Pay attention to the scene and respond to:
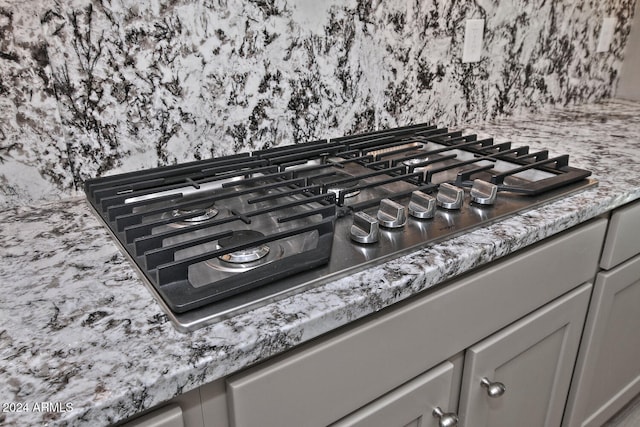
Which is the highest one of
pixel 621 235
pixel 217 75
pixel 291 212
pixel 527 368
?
pixel 217 75

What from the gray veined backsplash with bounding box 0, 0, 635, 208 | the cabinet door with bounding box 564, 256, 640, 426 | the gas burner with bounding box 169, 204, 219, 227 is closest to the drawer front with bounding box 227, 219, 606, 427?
the cabinet door with bounding box 564, 256, 640, 426

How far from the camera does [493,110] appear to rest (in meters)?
1.62

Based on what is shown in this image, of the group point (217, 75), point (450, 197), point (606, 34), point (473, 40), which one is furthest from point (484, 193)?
point (606, 34)

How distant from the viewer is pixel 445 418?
773mm

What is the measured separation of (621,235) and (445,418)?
22.4 inches

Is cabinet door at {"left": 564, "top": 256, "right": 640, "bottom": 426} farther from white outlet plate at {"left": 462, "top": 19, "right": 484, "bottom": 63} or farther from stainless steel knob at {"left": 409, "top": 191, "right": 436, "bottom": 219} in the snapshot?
white outlet plate at {"left": 462, "top": 19, "right": 484, "bottom": 63}

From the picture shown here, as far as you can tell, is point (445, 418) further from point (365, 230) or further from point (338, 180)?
point (338, 180)

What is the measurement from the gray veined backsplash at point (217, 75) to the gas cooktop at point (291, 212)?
0.08 meters

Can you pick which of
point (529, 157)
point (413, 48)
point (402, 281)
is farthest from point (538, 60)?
point (402, 281)

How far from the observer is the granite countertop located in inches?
18.1

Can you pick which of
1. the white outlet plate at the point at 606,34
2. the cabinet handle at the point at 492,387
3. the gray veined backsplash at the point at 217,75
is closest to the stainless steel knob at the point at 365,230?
the cabinet handle at the point at 492,387

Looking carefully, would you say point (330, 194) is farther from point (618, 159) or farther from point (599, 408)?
point (599, 408)

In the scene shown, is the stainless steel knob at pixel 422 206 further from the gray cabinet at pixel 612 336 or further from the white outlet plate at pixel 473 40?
the white outlet plate at pixel 473 40

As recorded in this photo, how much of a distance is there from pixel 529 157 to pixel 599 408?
72 cm
